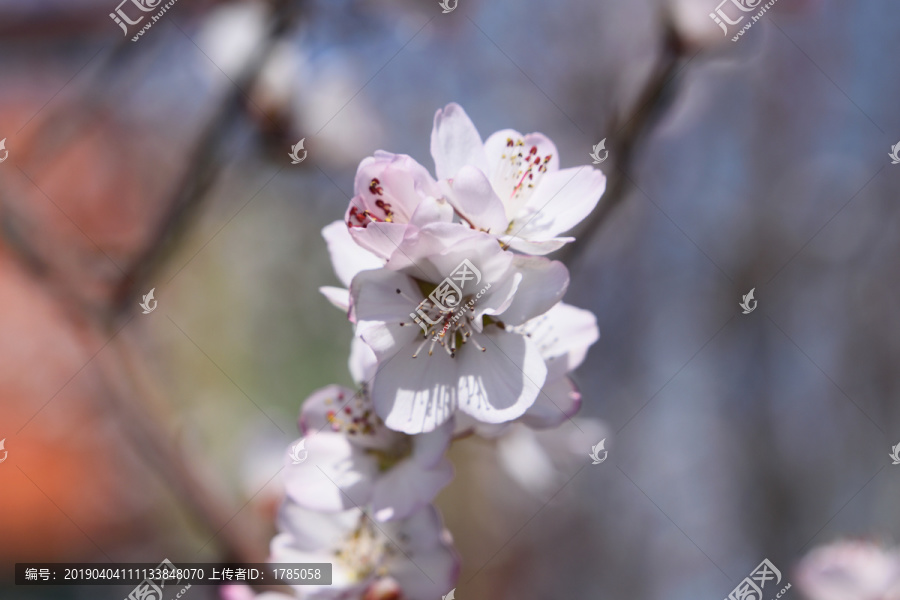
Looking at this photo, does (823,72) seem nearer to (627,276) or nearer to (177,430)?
(627,276)

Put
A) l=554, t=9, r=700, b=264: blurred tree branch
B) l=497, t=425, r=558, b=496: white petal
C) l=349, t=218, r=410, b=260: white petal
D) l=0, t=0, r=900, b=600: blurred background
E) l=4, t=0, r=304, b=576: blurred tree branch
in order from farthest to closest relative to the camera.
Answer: l=0, t=0, r=900, b=600: blurred background < l=497, t=425, r=558, b=496: white petal < l=4, t=0, r=304, b=576: blurred tree branch < l=554, t=9, r=700, b=264: blurred tree branch < l=349, t=218, r=410, b=260: white petal

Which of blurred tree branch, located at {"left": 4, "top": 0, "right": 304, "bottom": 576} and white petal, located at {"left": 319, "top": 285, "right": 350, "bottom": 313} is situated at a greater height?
white petal, located at {"left": 319, "top": 285, "right": 350, "bottom": 313}

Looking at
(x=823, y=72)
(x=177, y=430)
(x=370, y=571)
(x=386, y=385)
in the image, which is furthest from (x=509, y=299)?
(x=823, y=72)

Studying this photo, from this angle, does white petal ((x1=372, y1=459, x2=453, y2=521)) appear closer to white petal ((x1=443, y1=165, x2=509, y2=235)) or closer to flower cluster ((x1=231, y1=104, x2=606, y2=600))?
flower cluster ((x1=231, y1=104, x2=606, y2=600))

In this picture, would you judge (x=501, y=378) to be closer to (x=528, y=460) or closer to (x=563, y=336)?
(x=563, y=336)

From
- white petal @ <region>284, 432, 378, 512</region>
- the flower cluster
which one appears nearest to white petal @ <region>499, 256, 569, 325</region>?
the flower cluster

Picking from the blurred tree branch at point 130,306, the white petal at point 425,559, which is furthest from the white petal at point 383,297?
the blurred tree branch at point 130,306

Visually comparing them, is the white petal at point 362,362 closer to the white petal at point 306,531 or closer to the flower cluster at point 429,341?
the flower cluster at point 429,341
